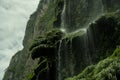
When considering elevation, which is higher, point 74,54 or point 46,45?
point 46,45

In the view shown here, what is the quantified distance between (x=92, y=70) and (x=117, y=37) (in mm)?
16925

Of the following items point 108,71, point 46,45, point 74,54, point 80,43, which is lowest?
point 108,71

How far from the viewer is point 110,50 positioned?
134 feet

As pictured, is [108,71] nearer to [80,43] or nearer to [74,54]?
[74,54]

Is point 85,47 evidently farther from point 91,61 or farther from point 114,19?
point 114,19

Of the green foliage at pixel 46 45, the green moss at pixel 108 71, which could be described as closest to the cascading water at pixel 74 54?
the green foliage at pixel 46 45

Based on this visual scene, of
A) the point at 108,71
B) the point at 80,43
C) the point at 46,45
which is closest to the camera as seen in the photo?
the point at 108,71

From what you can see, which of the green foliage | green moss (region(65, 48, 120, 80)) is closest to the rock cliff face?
the green foliage

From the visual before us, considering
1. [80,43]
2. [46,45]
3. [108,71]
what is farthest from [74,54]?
[108,71]

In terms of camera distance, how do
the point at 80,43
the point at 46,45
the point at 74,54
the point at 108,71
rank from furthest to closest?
the point at 46,45
the point at 80,43
the point at 74,54
the point at 108,71

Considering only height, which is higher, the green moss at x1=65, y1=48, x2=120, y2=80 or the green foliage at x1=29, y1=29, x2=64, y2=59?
the green foliage at x1=29, y1=29, x2=64, y2=59

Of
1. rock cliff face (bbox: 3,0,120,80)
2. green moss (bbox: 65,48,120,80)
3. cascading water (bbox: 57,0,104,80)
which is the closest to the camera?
green moss (bbox: 65,48,120,80)

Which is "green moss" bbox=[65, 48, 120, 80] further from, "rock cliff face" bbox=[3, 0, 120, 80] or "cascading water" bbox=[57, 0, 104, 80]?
"cascading water" bbox=[57, 0, 104, 80]

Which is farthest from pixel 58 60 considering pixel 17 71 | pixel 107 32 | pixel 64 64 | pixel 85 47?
pixel 17 71
